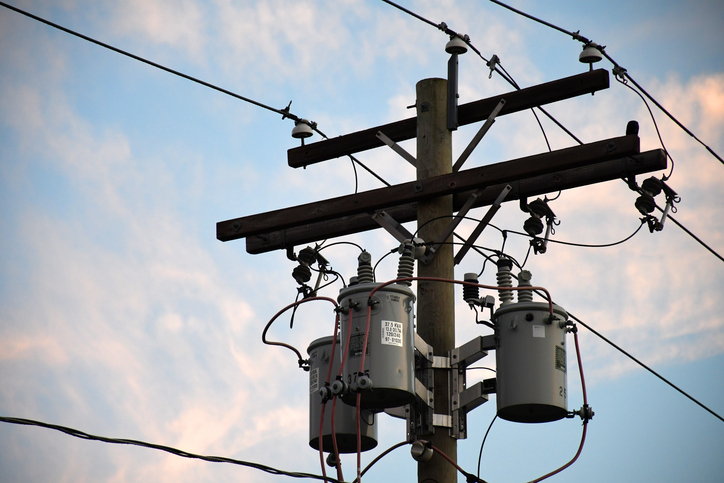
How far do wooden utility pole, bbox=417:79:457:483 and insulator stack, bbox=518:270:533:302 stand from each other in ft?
1.79

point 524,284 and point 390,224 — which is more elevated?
point 390,224

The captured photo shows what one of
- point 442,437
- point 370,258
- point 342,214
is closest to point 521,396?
point 442,437

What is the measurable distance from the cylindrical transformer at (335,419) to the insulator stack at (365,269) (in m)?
0.62

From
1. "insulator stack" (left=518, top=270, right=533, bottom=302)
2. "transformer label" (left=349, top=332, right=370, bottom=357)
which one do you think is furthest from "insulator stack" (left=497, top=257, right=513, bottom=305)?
"transformer label" (left=349, top=332, right=370, bottom=357)

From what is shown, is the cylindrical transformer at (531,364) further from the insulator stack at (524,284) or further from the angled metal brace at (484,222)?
the angled metal brace at (484,222)

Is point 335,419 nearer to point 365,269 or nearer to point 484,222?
point 365,269

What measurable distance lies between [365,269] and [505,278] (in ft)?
3.52

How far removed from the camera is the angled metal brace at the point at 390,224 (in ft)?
32.2

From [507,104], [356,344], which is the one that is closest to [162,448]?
[356,344]

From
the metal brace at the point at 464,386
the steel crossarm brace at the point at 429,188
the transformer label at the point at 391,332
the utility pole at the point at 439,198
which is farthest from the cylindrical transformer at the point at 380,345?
the steel crossarm brace at the point at 429,188

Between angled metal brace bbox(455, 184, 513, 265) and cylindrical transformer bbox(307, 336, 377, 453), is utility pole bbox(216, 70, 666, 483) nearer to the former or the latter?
angled metal brace bbox(455, 184, 513, 265)

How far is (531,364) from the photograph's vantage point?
28.9ft

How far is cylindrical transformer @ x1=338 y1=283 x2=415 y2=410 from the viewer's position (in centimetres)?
864

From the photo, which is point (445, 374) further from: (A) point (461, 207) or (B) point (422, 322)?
(A) point (461, 207)
